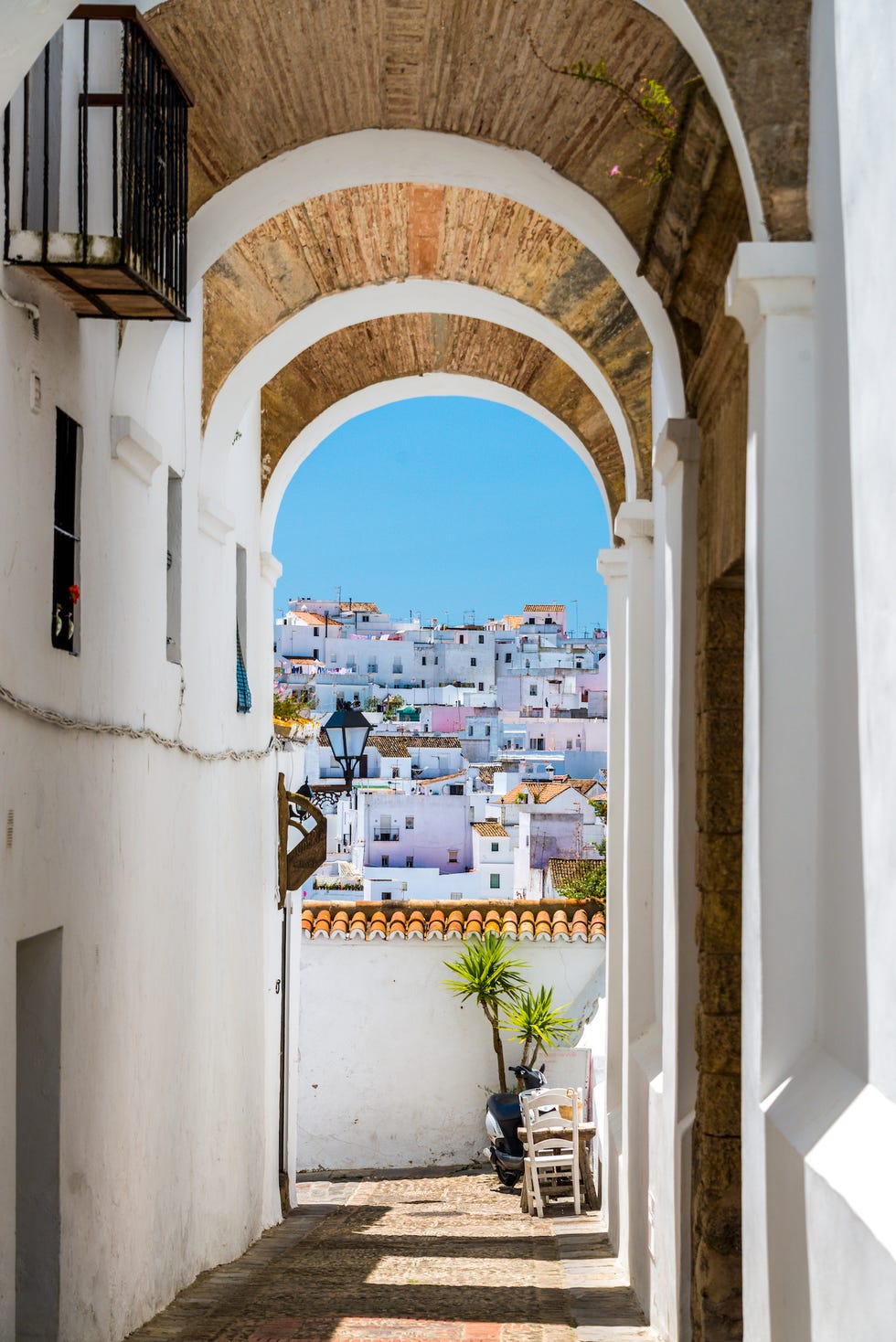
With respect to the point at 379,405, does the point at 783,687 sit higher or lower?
lower

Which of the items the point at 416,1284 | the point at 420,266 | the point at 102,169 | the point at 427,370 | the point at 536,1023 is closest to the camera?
the point at 102,169

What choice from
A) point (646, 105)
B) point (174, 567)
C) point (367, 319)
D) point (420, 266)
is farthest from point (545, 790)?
point (646, 105)

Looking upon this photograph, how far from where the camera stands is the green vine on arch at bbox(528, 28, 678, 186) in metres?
5.02

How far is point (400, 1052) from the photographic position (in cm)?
1389

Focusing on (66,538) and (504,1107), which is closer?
(66,538)

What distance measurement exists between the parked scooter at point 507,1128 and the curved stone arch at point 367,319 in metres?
6.14

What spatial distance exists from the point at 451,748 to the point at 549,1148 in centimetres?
4118

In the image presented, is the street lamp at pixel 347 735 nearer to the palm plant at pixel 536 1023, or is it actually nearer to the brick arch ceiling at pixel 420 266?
the brick arch ceiling at pixel 420 266

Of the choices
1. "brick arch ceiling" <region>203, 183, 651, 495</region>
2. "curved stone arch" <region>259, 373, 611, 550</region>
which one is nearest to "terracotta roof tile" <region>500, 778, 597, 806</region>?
"curved stone arch" <region>259, 373, 611, 550</region>

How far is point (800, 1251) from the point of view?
3.16 meters

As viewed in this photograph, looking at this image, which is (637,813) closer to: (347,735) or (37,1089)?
(347,735)

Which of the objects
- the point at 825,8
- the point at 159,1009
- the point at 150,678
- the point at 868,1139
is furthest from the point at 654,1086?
the point at 825,8

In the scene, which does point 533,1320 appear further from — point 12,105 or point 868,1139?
point 12,105

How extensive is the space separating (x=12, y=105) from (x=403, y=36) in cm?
169
